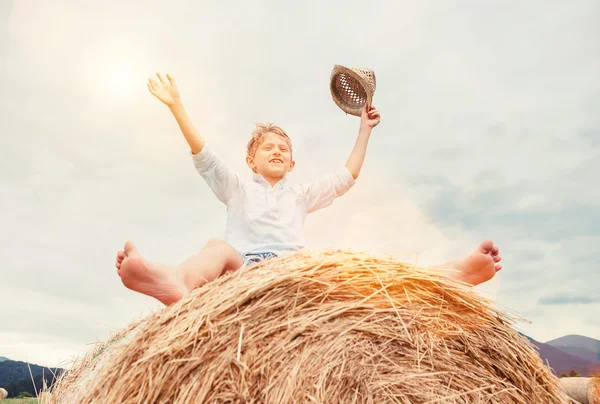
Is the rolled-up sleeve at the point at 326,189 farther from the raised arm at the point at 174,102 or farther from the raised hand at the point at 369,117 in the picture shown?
the raised arm at the point at 174,102

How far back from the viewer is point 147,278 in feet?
6.52

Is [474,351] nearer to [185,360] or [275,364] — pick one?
[275,364]

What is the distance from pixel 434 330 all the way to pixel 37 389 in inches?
78.3

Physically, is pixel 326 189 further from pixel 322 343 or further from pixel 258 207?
pixel 322 343

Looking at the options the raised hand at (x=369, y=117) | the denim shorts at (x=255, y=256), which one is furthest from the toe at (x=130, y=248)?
the raised hand at (x=369, y=117)

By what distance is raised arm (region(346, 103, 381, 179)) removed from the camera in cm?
363

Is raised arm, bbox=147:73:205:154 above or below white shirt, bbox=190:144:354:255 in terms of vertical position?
above

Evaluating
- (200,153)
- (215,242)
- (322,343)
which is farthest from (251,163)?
(322,343)

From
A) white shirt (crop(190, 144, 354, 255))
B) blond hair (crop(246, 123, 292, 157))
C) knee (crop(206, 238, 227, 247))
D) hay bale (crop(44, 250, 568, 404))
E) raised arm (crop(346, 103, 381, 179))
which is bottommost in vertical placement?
hay bale (crop(44, 250, 568, 404))

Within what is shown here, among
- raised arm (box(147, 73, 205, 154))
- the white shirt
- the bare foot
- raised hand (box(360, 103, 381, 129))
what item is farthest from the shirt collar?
the bare foot

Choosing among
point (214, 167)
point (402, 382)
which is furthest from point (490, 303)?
point (214, 167)

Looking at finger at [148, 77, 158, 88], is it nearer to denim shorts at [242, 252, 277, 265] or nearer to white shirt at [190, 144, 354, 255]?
white shirt at [190, 144, 354, 255]

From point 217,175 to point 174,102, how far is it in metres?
0.51

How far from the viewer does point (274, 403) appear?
1520 mm
